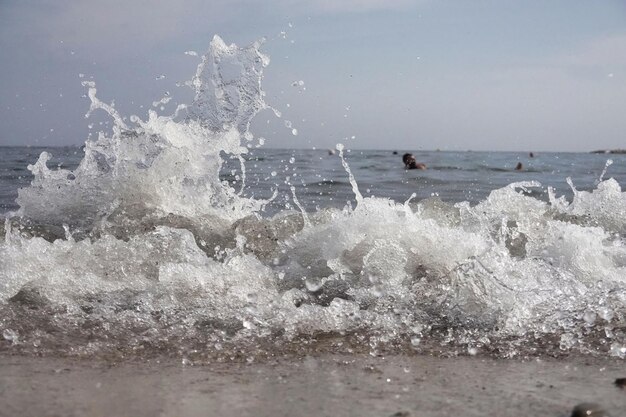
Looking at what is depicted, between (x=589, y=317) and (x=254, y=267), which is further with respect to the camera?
(x=254, y=267)

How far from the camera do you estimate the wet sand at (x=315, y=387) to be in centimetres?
Answer: 204

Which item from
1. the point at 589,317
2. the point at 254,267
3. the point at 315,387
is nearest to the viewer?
the point at 315,387

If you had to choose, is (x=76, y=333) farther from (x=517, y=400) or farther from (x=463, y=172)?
(x=463, y=172)

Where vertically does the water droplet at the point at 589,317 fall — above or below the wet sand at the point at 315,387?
above

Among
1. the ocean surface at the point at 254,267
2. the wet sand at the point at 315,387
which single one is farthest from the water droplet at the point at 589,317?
the wet sand at the point at 315,387

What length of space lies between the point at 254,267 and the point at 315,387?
5.24 feet

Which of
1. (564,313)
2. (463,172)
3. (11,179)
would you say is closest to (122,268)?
(564,313)

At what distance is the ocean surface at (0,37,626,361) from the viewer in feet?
9.67

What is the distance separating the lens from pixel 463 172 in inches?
599

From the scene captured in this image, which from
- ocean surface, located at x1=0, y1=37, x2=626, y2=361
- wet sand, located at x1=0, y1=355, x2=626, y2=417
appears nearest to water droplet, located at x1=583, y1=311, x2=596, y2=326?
ocean surface, located at x1=0, y1=37, x2=626, y2=361

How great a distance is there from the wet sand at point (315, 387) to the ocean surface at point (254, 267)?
0.57ft

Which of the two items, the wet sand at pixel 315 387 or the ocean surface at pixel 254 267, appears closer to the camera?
the wet sand at pixel 315 387

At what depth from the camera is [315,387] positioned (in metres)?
2.29

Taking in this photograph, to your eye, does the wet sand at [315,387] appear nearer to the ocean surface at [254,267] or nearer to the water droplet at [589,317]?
the ocean surface at [254,267]
